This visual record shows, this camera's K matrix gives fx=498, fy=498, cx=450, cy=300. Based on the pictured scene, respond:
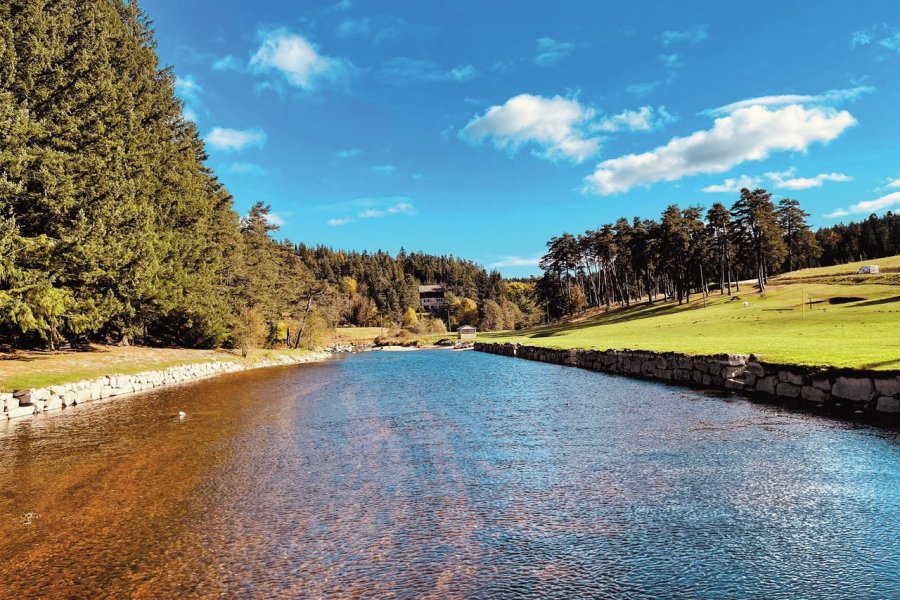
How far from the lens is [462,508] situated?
8.12m

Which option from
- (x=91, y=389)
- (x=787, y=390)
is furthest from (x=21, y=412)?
(x=787, y=390)

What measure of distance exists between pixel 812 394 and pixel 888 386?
2.64 m

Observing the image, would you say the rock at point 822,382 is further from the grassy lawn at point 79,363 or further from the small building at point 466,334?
the small building at point 466,334

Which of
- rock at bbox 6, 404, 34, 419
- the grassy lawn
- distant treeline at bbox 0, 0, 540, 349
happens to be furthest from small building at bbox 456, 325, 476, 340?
rock at bbox 6, 404, 34, 419

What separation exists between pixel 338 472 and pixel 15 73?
96.8 ft

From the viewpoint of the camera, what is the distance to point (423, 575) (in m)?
5.85

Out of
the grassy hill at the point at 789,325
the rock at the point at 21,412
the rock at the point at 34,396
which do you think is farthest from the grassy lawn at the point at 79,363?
the grassy hill at the point at 789,325

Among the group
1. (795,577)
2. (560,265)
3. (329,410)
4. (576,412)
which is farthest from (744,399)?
(560,265)

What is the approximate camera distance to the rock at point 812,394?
15.7 meters

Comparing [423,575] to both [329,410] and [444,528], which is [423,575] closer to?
[444,528]

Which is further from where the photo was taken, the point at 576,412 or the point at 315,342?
the point at 315,342

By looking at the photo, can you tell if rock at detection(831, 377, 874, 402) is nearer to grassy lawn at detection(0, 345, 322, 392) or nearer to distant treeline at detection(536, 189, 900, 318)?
grassy lawn at detection(0, 345, 322, 392)

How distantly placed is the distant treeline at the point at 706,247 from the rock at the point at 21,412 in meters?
81.2

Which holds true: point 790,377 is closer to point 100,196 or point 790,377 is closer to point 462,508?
point 462,508
